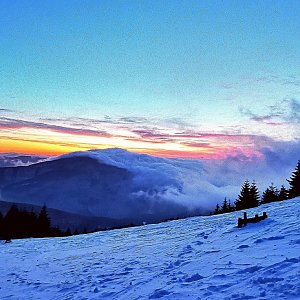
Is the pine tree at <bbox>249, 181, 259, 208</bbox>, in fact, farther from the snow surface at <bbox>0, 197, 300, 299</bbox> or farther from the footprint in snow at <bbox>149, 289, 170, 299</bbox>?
the footprint in snow at <bbox>149, 289, 170, 299</bbox>

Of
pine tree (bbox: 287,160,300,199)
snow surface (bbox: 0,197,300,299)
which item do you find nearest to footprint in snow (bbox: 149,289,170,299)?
snow surface (bbox: 0,197,300,299)

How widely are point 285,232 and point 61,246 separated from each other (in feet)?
57.0

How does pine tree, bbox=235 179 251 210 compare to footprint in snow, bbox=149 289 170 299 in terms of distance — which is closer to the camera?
footprint in snow, bbox=149 289 170 299

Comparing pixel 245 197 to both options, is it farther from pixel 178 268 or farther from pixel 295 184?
pixel 178 268

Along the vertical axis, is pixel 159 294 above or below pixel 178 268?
below

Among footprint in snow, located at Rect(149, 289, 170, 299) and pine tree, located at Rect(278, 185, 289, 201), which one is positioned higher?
pine tree, located at Rect(278, 185, 289, 201)

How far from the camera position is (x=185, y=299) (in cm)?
959

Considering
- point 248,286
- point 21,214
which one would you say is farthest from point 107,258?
point 21,214

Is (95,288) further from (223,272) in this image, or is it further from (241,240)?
(241,240)

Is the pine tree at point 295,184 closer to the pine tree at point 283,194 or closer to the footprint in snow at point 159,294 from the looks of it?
the pine tree at point 283,194

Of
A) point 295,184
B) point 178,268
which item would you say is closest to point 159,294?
point 178,268

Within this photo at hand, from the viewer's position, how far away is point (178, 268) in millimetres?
13125

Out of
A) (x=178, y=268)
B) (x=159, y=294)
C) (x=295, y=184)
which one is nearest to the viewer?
(x=159, y=294)

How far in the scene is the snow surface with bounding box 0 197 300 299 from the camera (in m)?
9.84
